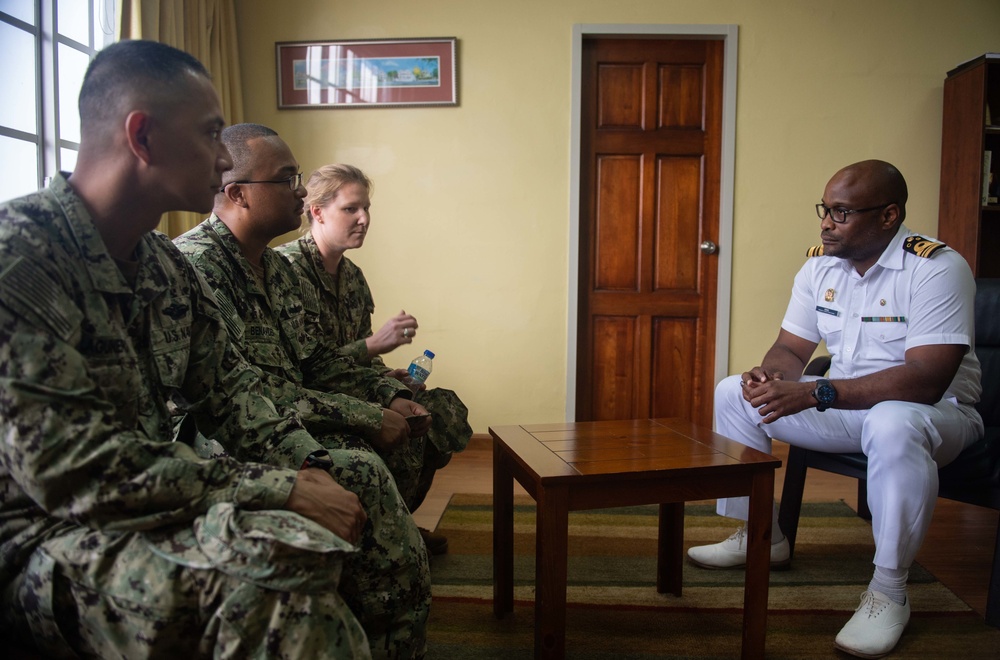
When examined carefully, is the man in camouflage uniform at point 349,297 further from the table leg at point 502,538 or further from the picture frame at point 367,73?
the picture frame at point 367,73

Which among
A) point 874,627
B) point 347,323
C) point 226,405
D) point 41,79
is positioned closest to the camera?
point 226,405

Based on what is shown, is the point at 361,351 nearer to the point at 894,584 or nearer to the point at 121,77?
the point at 121,77

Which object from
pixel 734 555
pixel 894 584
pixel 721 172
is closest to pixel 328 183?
pixel 734 555

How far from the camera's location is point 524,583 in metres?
2.11

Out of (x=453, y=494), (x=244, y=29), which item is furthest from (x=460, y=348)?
(x=244, y=29)

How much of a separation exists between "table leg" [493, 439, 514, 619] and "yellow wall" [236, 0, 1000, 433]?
70.8 inches

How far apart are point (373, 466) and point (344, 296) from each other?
0.96m

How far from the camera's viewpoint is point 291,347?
1.90 metres

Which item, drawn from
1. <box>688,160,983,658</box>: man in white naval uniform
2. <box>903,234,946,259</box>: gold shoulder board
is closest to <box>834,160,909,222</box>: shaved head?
<box>688,160,983,658</box>: man in white naval uniform

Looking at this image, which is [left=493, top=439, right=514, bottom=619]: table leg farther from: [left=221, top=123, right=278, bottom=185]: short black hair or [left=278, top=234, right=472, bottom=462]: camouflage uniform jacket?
[left=221, top=123, right=278, bottom=185]: short black hair

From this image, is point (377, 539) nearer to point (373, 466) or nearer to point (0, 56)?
point (373, 466)

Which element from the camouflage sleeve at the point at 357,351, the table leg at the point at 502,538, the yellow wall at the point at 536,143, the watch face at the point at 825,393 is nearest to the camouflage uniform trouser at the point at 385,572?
the table leg at the point at 502,538

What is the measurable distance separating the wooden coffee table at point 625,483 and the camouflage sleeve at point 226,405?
0.51m

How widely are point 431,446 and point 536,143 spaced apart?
6.40 ft
